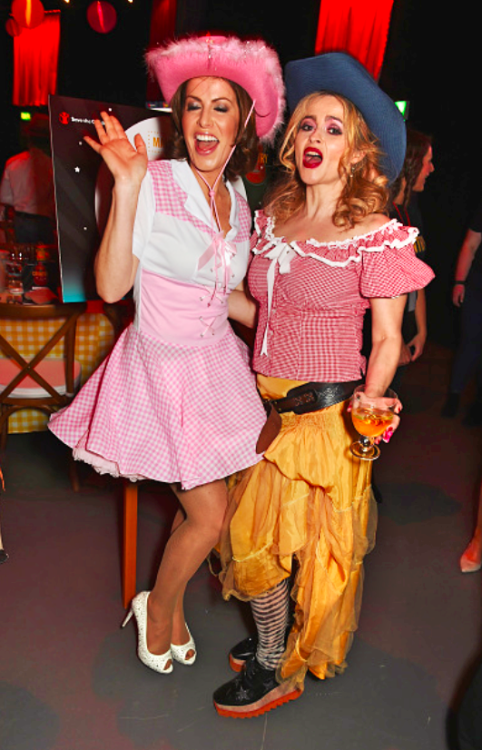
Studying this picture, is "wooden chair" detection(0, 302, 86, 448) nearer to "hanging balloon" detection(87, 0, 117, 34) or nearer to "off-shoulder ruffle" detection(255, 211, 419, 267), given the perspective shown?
"off-shoulder ruffle" detection(255, 211, 419, 267)

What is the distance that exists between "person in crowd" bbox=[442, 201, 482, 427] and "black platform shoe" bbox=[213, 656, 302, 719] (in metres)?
2.48

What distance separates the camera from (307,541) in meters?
1.66

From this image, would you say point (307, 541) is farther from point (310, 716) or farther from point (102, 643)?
point (102, 643)

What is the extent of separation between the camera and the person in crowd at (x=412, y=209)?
278 centimetres

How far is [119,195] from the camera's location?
1.40 m

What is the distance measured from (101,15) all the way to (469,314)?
6292mm

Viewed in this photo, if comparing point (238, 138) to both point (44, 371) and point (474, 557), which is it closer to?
point (44, 371)

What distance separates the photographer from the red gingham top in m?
1.48

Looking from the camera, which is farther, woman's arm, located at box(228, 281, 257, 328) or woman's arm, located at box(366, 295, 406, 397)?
woman's arm, located at box(228, 281, 257, 328)

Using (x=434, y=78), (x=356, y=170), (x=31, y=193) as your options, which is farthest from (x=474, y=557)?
(x=434, y=78)

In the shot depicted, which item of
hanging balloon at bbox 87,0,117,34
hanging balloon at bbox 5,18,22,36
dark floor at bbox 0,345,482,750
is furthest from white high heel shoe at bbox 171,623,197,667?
hanging balloon at bbox 5,18,22,36

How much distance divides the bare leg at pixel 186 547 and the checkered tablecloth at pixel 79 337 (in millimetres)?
1523

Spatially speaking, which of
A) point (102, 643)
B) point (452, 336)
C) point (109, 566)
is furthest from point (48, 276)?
point (452, 336)

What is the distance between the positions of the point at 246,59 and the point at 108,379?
3.00ft
